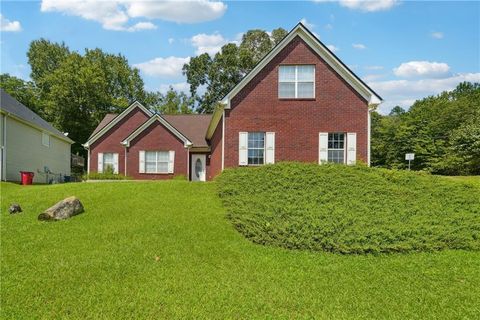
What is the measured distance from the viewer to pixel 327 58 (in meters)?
17.1

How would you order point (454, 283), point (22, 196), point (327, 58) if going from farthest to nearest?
point (327, 58)
point (22, 196)
point (454, 283)

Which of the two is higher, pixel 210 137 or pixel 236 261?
pixel 210 137

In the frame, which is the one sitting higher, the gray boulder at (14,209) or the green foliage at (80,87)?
the green foliage at (80,87)

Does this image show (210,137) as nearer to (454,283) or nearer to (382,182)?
(382,182)

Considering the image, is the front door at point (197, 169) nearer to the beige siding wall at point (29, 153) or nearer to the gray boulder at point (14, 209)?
the beige siding wall at point (29, 153)

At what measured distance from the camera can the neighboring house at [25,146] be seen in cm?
2105

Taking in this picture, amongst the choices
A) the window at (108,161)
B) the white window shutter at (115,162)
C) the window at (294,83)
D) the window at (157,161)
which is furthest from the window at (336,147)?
the window at (108,161)

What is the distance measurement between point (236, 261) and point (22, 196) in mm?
9259

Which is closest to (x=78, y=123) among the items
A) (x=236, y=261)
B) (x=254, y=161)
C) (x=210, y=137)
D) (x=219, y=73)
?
(x=219, y=73)

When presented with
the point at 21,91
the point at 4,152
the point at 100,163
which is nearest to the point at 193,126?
the point at 100,163

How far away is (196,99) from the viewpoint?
164 ft

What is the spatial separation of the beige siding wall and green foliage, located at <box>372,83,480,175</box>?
30211 mm

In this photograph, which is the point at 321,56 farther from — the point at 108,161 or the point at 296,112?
the point at 108,161

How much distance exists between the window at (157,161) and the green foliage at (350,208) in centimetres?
1200
